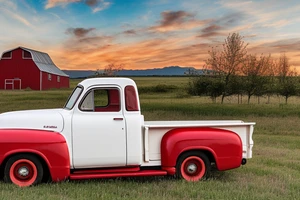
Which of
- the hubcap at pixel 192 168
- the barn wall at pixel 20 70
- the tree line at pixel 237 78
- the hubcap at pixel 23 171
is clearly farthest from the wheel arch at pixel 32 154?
the barn wall at pixel 20 70

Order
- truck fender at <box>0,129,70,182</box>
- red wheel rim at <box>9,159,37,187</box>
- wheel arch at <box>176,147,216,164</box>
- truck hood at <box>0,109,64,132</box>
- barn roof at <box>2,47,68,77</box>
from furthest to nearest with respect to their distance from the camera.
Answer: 1. barn roof at <box>2,47,68,77</box>
2. wheel arch at <box>176,147,216,164</box>
3. truck hood at <box>0,109,64,132</box>
4. red wheel rim at <box>9,159,37,187</box>
5. truck fender at <box>0,129,70,182</box>

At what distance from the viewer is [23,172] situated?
6820mm

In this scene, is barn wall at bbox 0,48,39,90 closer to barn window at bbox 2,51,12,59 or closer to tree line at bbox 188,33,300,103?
barn window at bbox 2,51,12,59

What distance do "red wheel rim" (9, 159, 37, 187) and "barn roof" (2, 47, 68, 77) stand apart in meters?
52.2

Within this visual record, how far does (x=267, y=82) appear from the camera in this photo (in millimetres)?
36625

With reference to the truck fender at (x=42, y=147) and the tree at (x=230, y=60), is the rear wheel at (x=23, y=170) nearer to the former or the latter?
the truck fender at (x=42, y=147)

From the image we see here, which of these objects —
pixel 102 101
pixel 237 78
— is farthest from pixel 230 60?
pixel 102 101

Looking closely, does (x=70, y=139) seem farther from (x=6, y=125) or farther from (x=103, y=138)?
(x=6, y=125)

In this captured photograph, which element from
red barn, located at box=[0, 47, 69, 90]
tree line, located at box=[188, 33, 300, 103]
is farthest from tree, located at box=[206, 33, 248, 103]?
red barn, located at box=[0, 47, 69, 90]

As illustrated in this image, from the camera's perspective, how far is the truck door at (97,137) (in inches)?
274

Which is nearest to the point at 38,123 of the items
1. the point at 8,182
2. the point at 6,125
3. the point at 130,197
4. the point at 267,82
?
the point at 6,125

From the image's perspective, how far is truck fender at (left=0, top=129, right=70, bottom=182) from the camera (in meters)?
6.66

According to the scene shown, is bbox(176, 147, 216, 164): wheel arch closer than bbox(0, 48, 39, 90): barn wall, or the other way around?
bbox(176, 147, 216, 164): wheel arch

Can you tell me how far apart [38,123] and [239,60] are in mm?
32882
